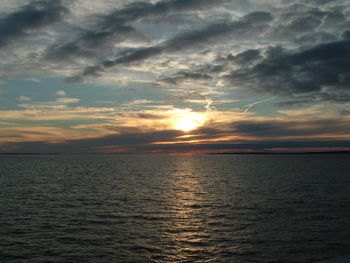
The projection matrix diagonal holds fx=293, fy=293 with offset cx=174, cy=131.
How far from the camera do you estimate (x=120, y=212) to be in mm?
38125

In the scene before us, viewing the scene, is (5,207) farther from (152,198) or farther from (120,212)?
(152,198)

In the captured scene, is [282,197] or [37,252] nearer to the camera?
[37,252]

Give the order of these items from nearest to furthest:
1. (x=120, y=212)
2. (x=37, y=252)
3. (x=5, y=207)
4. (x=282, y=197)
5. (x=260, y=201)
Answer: (x=37, y=252) < (x=120, y=212) < (x=5, y=207) < (x=260, y=201) < (x=282, y=197)

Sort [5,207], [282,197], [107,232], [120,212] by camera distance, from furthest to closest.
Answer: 1. [282,197]
2. [5,207]
3. [120,212]
4. [107,232]

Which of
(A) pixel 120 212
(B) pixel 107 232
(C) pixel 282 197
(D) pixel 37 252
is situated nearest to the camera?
(D) pixel 37 252

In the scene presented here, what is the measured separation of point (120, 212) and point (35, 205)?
1351 centimetres

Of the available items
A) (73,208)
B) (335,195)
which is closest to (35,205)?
(73,208)

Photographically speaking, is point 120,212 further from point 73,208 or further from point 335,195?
point 335,195

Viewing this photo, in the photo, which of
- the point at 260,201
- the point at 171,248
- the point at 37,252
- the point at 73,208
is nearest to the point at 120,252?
the point at 171,248

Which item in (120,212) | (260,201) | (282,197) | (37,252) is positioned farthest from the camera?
(282,197)

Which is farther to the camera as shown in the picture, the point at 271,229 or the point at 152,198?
the point at 152,198

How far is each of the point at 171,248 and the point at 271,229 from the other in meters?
11.1

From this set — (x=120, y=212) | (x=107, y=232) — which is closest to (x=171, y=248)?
(x=107, y=232)

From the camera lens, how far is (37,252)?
23.2 metres
